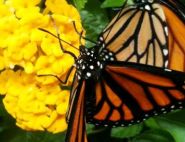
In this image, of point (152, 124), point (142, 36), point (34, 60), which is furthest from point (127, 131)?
point (34, 60)

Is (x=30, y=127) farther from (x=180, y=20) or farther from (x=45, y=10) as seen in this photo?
(x=180, y=20)

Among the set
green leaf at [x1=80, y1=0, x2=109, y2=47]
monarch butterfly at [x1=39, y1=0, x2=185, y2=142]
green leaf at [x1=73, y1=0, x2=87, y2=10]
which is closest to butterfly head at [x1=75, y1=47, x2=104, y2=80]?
monarch butterfly at [x1=39, y1=0, x2=185, y2=142]

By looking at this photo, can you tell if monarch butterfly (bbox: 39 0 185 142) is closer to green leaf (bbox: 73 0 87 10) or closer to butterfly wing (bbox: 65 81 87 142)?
butterfly wing (bbox: 65 81 87 142)

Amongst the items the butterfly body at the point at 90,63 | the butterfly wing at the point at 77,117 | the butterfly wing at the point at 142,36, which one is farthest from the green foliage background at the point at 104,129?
the butterfly wing at the point at 77,117

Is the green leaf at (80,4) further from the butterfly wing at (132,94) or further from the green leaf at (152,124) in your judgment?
the green leaf at (152,124)

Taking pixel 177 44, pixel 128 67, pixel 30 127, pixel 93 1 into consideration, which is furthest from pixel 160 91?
pixel 93 1
